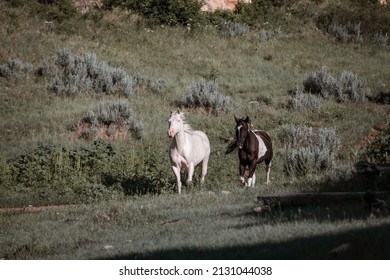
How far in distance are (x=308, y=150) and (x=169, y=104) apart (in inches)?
429

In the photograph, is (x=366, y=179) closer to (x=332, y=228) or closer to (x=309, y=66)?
(x=332, y=228)

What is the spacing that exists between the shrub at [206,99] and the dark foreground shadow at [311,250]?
64.6 feet

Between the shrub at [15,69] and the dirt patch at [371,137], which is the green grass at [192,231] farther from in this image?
the shrub at [15,69]

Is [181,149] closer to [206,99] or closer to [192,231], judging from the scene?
[192,231]

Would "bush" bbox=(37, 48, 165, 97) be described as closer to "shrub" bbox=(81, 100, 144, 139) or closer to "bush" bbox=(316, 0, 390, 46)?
"shrub" bbox=(81, 100, 144, 139)

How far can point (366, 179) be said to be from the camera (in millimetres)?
13195

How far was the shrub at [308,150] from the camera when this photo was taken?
19641 mm

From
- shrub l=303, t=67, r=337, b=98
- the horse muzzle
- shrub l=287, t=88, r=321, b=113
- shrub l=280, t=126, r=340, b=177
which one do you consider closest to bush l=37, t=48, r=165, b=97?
shrub l=287, t=88, r=321, b=113

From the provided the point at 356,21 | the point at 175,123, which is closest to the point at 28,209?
the point at 175,123

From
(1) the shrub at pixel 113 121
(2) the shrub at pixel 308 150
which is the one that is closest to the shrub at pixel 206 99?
(1) the shrub at pixel 113 121

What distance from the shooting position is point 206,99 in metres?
29.0

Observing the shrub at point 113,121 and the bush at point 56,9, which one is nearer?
the shrub at point 113,121


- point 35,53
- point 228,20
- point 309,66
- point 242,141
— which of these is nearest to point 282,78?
point 309,66

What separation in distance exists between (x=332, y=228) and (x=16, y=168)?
12.7 m
